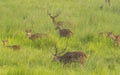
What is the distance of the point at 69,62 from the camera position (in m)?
6.95

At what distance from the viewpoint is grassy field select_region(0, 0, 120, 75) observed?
682 cm

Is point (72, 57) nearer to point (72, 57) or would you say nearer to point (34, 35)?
point (72, 57)

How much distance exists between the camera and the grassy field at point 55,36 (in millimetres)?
6820

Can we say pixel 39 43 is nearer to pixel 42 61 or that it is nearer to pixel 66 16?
pixel 42 61

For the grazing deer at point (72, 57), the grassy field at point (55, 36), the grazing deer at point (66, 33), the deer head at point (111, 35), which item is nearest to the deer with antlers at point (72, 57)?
the grazing deer at point (72, 57)

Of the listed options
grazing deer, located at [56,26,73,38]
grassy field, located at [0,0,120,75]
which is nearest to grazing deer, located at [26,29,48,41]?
grassy field, located at [0,0,120,75]

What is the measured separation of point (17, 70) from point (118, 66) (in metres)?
2.22

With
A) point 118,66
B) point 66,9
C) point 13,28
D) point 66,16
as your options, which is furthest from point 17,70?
point 66,9

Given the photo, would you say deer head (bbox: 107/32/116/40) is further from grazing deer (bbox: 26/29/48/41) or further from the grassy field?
grazing deer (bbox: 26/29/48/41)

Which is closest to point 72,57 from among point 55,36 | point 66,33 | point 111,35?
point 66,33

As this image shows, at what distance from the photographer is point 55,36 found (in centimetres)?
902

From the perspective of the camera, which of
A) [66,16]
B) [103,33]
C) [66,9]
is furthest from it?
[66,9]

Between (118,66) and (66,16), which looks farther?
(66,16)

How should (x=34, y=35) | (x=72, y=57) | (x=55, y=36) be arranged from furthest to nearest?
(x=55, y=36)
(x=34, y=35)
(x=72, y=57)
